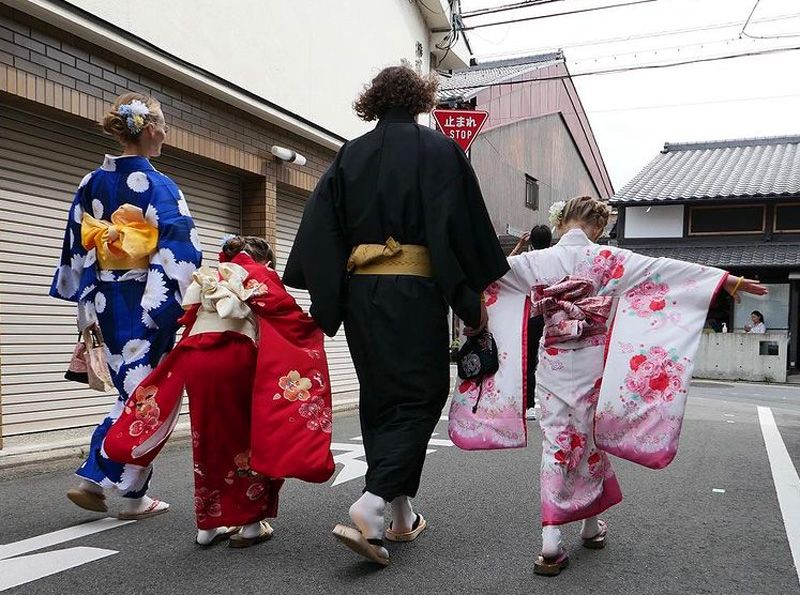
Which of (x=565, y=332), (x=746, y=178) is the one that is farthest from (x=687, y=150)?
(x=565, y=332)

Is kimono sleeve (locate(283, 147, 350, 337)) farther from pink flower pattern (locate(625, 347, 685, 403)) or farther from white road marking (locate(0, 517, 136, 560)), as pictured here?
white road marking (locate(0, 517, 136, 560))

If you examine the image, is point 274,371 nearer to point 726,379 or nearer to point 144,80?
point 144,80

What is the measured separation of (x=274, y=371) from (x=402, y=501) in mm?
854

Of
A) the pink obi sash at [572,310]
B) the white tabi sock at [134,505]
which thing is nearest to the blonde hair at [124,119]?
the white tabi sock at [134,505]

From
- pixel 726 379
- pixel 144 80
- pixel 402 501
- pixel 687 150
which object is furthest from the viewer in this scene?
pixel 687 150

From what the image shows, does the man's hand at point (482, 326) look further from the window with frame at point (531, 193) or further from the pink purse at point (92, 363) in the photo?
the window with frame at point (531, 193)

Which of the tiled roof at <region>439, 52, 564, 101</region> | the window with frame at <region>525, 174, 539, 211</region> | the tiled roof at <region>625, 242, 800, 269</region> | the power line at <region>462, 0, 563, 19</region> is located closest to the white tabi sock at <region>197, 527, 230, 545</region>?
the power line at <region>462, 0, 563, 19</region>

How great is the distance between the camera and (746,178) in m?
21.6

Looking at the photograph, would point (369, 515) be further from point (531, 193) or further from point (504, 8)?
point (531, 193)

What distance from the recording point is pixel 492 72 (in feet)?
80.8

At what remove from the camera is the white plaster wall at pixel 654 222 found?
2095cm

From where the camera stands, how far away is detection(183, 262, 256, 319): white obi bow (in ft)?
10.4

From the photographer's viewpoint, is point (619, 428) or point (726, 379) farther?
point (726, 379)

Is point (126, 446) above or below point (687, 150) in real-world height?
below
